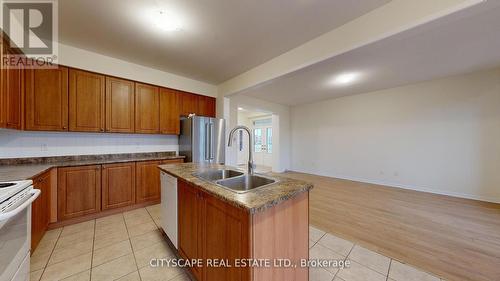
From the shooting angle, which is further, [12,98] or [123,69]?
[123,69]

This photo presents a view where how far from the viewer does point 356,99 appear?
524 centimetres

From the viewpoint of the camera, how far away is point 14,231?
112cm

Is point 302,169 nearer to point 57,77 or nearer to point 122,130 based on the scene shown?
point 122,130

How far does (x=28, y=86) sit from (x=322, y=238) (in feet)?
14.1

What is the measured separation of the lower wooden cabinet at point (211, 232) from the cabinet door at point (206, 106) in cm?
268

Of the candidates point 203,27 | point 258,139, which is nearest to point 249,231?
point 203,27

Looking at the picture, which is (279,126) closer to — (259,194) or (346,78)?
(346,78)

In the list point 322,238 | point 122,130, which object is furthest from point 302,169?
point 122,130

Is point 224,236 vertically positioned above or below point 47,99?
below

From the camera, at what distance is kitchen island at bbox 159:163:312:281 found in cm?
98

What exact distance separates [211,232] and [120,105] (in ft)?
9.69

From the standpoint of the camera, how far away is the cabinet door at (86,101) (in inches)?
103

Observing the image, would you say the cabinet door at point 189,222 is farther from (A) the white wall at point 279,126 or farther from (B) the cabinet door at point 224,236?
(A) the white wall at point 279,126

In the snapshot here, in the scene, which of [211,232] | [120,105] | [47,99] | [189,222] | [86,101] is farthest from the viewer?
[120,105]
